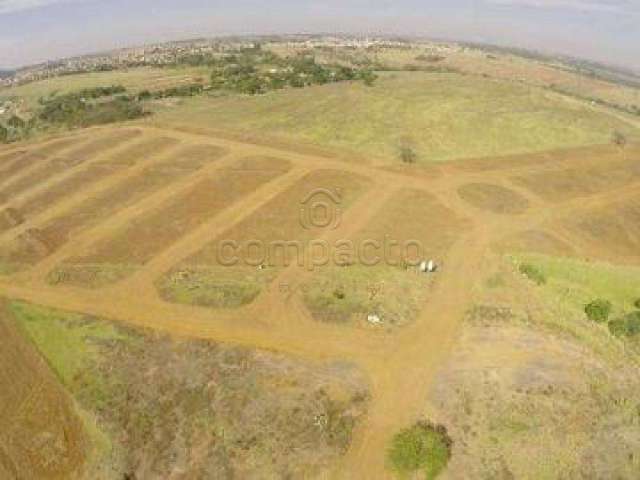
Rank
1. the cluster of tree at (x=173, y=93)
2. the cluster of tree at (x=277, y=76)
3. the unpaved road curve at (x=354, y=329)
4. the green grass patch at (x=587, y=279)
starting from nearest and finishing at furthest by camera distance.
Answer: the unpaved road curve at (x=354, y=329)
the green grass patch at (x=587, y=279)
the cluster of tree at (x=173, y=93)
the cluster of tree at (x=277, y=76)

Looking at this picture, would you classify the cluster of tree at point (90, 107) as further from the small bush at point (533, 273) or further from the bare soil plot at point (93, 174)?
the small bush at point (533, 273)

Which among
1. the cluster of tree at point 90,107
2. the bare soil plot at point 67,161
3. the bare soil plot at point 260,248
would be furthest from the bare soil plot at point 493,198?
the cluster of tree at point 90,107

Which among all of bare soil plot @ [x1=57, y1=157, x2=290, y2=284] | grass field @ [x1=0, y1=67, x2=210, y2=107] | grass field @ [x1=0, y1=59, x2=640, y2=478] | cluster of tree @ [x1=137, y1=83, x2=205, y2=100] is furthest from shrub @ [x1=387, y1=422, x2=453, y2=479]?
grass field @ [x1=0, y1=67, x2=210, y2=107]

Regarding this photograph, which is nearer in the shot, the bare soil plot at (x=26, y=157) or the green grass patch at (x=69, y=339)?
the green grass patch at (x=69, y=339)

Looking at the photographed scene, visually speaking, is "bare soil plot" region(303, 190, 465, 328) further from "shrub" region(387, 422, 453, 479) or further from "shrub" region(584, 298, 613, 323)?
"shrub" region(584, 298, 613, 323)

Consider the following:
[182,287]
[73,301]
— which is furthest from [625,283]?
[73,301]

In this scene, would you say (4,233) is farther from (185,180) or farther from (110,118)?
(110,118)

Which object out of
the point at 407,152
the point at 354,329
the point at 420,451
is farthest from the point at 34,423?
the point at 407,152
